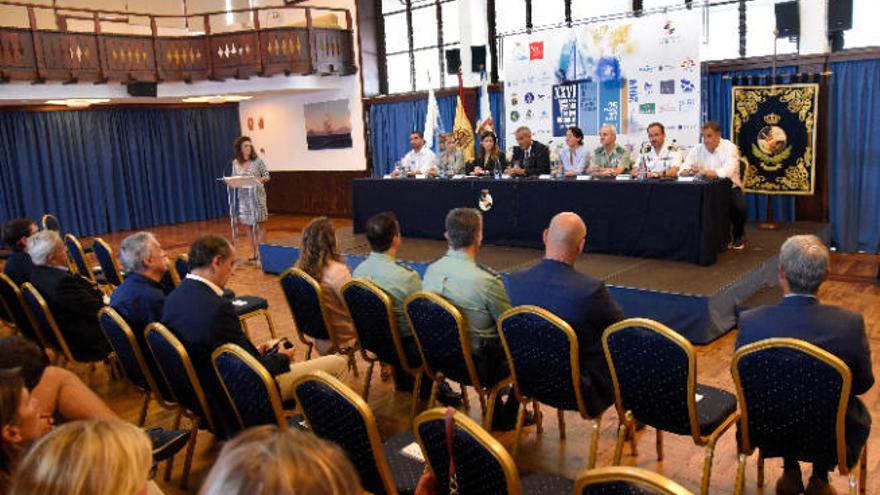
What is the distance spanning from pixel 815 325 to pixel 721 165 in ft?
14.9

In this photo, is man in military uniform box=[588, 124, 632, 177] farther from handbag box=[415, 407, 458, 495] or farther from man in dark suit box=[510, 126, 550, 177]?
handbag box=[415, 407, 458, 495]

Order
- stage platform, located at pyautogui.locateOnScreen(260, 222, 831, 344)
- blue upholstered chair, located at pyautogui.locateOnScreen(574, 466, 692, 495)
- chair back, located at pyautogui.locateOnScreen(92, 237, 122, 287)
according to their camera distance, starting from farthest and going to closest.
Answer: chair back, located at pyautogui.locateOnScreen(92, 237, 122, 287) → stage platform, located at pyautogui.locateOnScreen(260, 222, 831, 344) → blue upholstered chair, located at pyautogui.locateOnScreen(574, 466, 692, 495)

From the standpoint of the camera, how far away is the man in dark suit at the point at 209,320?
118 inches

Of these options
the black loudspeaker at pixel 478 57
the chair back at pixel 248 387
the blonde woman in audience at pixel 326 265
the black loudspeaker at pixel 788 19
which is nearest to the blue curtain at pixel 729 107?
the black loudspeaker at pixel 788 19

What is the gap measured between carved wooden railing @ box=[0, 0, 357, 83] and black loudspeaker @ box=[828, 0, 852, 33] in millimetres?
7499

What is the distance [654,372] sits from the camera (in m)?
2.62

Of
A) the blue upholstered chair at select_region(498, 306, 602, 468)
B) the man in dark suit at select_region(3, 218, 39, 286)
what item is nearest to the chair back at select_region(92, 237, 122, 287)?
the man in dark suit at select_region(3, 218, 39, 286)

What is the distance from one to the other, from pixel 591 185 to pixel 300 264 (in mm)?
3122

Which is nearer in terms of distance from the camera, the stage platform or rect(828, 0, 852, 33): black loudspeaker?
the stage platform

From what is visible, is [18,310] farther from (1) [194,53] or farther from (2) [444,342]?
(1) [194,53]

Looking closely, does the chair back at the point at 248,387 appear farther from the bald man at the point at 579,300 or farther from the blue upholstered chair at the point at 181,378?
the bald man at the point at 579,300

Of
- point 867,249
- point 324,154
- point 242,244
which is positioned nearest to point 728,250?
point 867,249

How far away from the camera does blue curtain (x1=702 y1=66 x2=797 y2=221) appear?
777 cm

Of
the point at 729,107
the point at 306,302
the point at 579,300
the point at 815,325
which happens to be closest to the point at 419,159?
the point at 729,107
